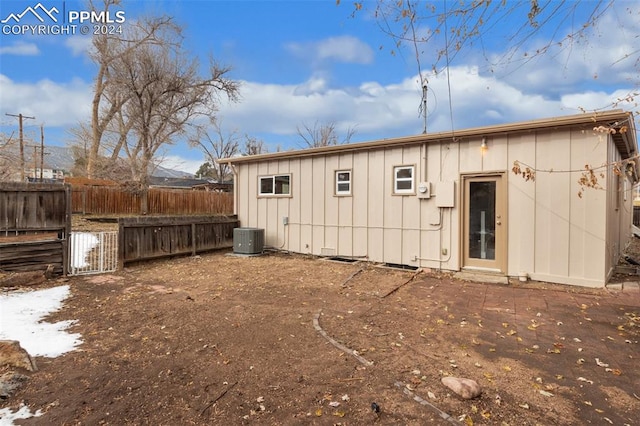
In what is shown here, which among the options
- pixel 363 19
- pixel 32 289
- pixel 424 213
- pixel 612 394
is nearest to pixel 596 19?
pixel 363 19

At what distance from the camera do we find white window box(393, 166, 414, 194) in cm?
742

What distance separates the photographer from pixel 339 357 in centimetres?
311

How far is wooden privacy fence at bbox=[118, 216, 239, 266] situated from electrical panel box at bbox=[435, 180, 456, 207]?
6063mm

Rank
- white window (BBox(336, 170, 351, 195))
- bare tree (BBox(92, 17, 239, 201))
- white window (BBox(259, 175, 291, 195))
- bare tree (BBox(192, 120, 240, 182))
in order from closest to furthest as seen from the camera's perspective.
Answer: white window (BBox(336, 170, 351, 195)) < white window (BBox(259, 175, 291, 195)) < bare tree (BBox(92, 17, 239, 201)) < bare tree (BBox(192, 120, 240, 182))

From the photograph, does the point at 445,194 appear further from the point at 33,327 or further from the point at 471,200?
the point at 33,327

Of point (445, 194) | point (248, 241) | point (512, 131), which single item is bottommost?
point (248, 241)

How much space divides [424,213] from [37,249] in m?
7.33

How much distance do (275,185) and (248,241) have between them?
1817mm

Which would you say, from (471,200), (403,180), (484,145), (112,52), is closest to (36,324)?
(403,180)

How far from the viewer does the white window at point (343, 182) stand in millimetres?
8398

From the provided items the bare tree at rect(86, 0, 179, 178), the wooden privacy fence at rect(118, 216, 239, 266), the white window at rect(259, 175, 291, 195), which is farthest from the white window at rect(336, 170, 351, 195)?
the bare tree at rect(86, 0, 179, 178)

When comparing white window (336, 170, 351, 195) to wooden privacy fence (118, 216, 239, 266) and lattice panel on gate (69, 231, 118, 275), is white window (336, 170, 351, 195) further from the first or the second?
lattice panel on gate (69, 231, 118, 275)

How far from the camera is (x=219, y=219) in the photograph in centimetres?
974

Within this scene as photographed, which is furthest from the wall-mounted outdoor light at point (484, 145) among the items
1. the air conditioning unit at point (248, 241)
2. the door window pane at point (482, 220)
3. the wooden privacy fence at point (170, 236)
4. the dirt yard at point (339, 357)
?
the wooden privacy fence at point (170, 236)
